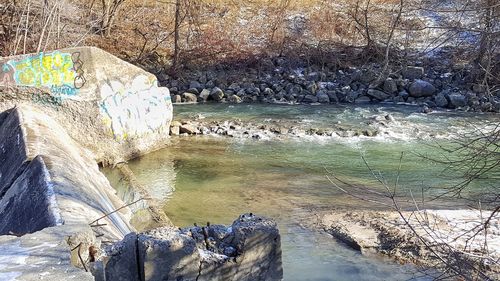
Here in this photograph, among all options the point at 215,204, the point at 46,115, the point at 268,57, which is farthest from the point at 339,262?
the point at 268,57

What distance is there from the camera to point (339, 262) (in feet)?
23.2

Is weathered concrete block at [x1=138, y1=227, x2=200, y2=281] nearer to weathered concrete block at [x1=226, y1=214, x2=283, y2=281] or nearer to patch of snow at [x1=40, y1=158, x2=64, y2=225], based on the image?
weathered concrete block at [x1=226, y1=214, x2=283, y2=281]

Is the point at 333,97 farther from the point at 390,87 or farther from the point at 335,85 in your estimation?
the point at 390,87

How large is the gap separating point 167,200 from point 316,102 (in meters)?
9.49

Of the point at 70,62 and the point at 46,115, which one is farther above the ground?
the point at 70,62

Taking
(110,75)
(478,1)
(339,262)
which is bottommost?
(339,262)

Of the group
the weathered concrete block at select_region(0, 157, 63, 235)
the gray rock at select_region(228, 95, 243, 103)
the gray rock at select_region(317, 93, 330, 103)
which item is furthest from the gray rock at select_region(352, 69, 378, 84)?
the weathered concrete block at select_region(0, 157, 63, 235)

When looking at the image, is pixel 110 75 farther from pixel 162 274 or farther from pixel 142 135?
pixel 162 274

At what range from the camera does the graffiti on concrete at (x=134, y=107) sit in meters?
11.2

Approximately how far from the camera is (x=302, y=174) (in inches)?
429

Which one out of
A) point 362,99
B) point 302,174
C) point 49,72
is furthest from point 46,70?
point 362,99

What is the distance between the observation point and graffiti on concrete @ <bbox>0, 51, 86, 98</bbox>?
10.3 m

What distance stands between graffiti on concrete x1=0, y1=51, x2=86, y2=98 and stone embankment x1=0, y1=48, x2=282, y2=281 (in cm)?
2

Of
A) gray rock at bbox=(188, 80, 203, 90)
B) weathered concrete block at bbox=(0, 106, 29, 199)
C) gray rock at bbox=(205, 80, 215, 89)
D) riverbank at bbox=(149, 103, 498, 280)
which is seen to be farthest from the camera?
gray rock at bbox=(205, 80, 215, 89)
